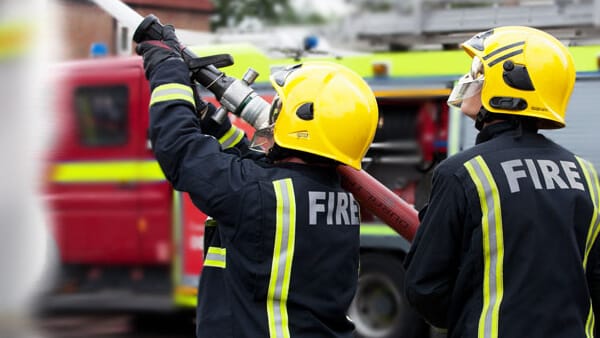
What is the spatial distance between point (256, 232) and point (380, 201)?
558 millimetres

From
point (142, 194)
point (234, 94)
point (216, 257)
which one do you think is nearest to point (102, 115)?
point (142, 194)

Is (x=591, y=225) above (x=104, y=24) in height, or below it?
below

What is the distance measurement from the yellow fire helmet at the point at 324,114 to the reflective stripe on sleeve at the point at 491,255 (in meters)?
0.36

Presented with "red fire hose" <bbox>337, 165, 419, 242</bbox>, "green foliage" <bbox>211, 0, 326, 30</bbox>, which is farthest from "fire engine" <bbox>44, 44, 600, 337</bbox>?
"red fire hose" <bbox>337, 165, 419, 242</bbox>

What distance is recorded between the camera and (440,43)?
673 centimetres

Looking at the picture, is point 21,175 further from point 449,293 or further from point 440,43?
point 440,43

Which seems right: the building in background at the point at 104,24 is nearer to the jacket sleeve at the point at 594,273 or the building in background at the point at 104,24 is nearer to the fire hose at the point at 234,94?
the fire hose at the point at 234,94

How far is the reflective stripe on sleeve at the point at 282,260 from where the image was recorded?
263cm

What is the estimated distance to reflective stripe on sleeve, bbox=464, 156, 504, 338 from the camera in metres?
2.64

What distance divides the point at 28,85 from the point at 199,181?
0.51 m

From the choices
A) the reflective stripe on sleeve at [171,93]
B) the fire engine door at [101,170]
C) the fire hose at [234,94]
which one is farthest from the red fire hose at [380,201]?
the fire engine door at [101,170]

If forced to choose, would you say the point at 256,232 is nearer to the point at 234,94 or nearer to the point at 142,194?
the point at 234,94

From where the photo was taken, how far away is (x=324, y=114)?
2.74 meters

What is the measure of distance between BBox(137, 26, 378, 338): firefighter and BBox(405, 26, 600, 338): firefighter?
245 millimetres
